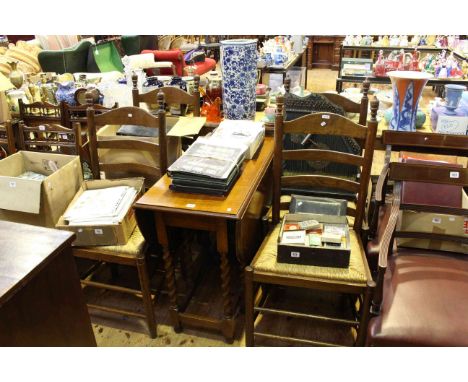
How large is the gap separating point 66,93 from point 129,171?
92 centimetres

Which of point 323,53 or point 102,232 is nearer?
point 102,232

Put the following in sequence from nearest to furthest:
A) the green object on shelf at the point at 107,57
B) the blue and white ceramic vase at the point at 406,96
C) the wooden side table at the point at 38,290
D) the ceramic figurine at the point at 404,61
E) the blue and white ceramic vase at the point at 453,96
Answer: the wooden side table at the point at 38,290 < the blue and white ceramic vase at the point at 406,96 < the blue and white ceramic vase at the point at 453,96 < the ceramic figurine at the point at 404,61 < the green object on shelf at the point at 107,57

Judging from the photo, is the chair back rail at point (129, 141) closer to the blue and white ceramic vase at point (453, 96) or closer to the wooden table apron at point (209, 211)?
the wooden table apron at point (209, 211)

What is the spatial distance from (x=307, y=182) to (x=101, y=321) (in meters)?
1.24

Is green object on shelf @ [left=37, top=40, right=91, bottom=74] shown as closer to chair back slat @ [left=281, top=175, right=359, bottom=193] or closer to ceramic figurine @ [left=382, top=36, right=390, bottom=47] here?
ceramic figurine @ [left=382, top=36, right=390, bottom=47]

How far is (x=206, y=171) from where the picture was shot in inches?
62.9

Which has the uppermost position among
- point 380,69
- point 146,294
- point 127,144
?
point 380,69

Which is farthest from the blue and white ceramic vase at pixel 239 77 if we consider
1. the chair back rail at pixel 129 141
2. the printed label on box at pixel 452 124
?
the printed label on box at pixel 452 124

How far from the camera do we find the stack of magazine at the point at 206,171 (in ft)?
5.23

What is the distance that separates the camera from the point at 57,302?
1040 millimetres

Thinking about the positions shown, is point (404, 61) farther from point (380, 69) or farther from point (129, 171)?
point (129, 171)

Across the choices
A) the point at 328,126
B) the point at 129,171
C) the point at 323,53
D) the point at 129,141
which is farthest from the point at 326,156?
the point at 323,53

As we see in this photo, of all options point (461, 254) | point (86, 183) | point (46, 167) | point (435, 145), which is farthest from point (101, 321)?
point (435, 145)

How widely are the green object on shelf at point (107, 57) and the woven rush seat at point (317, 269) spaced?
4.26 metres
